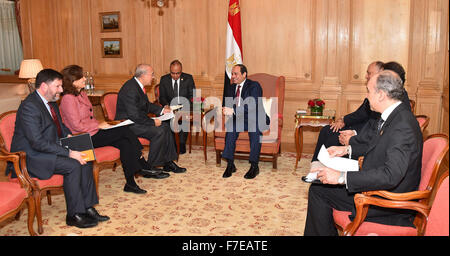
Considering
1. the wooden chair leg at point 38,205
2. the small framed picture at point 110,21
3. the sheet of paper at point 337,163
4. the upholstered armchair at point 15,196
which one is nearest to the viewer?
the sheet of paper at point 337,163

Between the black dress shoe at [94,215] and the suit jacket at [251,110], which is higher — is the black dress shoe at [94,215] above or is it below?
below

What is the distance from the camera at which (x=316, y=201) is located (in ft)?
9.62

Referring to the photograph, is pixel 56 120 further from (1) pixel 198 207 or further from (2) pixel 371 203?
(2) pixel 371 203

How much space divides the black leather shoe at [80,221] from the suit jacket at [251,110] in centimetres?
243

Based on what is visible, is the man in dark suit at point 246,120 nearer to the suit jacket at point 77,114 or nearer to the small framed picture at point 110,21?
the suit jacket at point 77,114

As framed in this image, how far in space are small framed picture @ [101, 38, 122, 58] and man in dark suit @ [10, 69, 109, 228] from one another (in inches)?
168

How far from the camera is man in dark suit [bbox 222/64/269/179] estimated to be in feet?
17.5

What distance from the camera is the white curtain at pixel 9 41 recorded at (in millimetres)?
9914

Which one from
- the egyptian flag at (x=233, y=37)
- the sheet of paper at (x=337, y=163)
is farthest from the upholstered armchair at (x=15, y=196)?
the egyptian flag at (x=233, y=37)

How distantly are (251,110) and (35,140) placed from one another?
2877 millimetres

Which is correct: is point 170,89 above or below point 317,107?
above

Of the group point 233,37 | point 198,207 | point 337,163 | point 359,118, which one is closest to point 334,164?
point 337,163

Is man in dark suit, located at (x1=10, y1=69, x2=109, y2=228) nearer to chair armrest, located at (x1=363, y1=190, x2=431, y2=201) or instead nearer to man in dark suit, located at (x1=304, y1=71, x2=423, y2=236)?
man in dark suit, located at (x1=304, y1=71, x2=423, y2=236)

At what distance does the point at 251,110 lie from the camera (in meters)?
5.43
